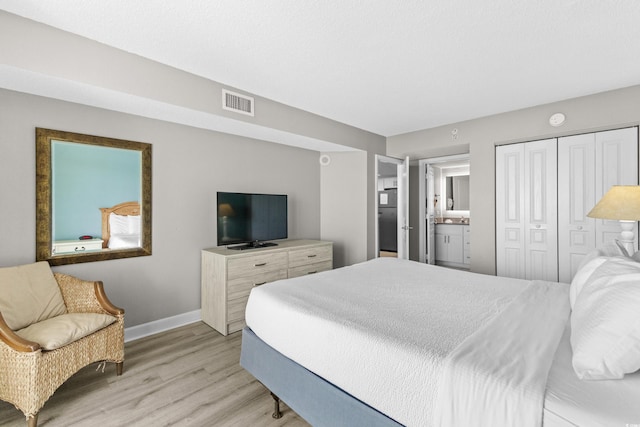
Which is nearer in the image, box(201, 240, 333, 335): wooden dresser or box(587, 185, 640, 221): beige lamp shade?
box(587, 185, 640, 221): beige lamp shade

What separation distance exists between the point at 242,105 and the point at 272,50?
0.85 metres

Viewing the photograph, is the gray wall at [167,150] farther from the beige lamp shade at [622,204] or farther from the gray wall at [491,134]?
the beige lamp shade at [622,204]

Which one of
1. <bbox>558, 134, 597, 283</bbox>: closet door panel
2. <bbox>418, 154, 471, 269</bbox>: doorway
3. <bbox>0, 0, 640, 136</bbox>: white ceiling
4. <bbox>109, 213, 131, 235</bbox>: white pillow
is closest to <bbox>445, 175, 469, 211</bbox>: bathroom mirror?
<bbox>418, 154, 471, 269</bbox>: doorway

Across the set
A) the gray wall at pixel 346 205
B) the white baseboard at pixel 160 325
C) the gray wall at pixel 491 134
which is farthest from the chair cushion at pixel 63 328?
the gray wall at pixel 491 134

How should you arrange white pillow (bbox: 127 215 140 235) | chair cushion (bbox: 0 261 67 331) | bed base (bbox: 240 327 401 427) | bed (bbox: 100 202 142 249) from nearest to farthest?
bed base (bbox: 240 327 401 427) → chair cushion (bbox: 0 261 67 331) → bed (bbox: 100 202 142 249) → white pillow (bbox: 127 215 140 235)

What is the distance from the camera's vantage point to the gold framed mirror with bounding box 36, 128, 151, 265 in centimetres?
245

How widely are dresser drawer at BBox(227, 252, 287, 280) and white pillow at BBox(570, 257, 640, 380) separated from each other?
2.66 meters

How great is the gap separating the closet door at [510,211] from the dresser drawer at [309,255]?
2.25m

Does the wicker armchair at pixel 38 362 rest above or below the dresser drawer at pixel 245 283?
below

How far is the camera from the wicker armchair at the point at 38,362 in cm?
172

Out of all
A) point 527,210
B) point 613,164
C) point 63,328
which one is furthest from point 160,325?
point 613,164

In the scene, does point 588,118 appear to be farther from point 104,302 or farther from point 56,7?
point 104,302

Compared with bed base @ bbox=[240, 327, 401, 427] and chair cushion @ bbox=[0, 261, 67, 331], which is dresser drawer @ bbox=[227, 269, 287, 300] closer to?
bed base @ bbox=[240, 327, 401, 427]

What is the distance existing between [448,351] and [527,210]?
128 inches
